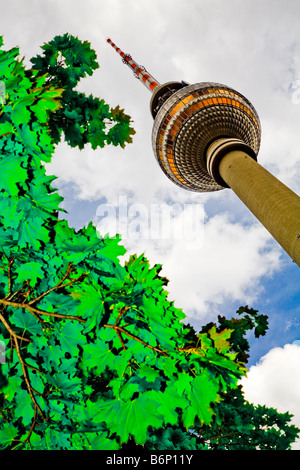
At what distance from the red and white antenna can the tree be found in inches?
1336

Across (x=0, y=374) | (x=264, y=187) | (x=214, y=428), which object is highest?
(x=264, y=187)

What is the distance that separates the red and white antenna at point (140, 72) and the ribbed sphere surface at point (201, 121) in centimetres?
1298

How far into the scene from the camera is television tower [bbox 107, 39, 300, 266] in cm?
964

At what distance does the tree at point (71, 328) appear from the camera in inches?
73.8

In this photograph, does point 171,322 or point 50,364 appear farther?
point 50,364

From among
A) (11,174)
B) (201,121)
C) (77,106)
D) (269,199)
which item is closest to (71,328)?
(11,174)

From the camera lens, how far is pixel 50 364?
2.41m

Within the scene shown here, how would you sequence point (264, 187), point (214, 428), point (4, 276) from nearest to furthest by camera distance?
point (4, 276) < point (214, 428) < point (264, 187)

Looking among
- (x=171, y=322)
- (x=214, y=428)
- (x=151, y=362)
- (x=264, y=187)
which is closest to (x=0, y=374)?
(x=151, y=362)

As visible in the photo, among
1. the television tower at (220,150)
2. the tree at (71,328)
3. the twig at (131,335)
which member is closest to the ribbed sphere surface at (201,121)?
the television tower at (220,150)

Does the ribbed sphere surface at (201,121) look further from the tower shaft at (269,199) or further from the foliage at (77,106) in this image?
the foliage at (77,106)

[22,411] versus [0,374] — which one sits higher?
[0,374]

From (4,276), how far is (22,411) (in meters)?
1.23

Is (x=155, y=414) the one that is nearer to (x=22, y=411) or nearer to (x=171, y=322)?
(x=171, y=322)
